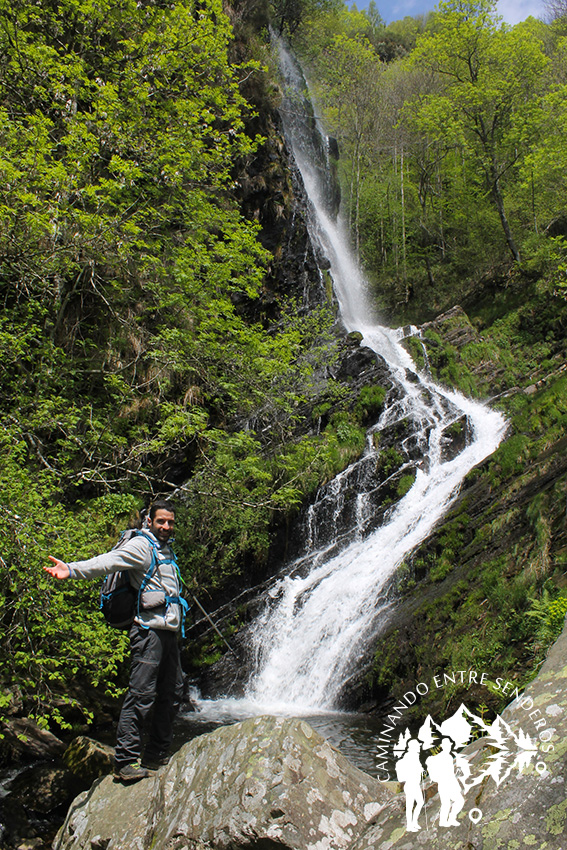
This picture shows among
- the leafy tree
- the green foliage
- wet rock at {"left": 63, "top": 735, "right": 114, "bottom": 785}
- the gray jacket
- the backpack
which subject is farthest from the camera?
the leafy tree

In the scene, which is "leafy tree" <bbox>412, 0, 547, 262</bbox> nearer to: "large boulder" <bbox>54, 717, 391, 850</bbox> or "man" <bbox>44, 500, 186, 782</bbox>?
"man" <bbox>44, 500, 186, 782</bbox>

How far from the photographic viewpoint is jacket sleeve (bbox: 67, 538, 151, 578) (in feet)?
11.1

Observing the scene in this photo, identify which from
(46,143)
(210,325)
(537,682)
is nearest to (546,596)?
(537,682)

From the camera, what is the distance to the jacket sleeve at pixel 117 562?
3389 mm

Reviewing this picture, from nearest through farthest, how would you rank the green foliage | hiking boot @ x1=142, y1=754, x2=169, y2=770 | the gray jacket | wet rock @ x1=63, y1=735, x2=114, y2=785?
the gray jacket, hiking boot @ x1=142, y1=754, x2=169, y2=770, the green foliage, wet rock @ x1=63, y1=735, x2=114, y2=785

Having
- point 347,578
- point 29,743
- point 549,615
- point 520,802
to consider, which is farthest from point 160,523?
point 347,578

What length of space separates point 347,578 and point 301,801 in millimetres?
6913

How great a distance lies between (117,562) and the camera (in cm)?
356

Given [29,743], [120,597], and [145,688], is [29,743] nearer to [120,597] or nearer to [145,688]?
[145,688]

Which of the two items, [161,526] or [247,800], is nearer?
[247,800]

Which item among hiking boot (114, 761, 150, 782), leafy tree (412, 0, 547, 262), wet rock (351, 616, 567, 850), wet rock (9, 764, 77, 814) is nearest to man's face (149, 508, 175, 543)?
hiking boot (114, 761, 150, 782)

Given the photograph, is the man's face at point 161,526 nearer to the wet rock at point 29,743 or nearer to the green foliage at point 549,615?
the green foliage at point 549,615

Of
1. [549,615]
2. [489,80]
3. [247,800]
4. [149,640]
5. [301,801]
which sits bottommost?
[549,615]

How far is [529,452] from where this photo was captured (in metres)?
8.50
